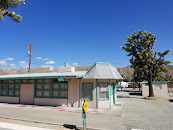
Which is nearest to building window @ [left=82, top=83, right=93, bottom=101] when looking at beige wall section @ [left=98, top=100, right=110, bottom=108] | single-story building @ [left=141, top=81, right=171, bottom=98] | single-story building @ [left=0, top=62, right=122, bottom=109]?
single-story building @ [left=0, top=62, right=122, bottom=109]

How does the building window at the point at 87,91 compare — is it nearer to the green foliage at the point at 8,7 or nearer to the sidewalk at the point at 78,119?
the sidewalk at the point at 78,119

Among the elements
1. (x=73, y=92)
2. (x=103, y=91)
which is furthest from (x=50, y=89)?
(x=103, y=91)

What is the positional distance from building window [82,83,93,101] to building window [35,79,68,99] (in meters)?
1.72

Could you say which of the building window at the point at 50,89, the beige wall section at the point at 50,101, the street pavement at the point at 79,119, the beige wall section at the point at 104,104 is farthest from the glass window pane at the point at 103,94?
the beige wall section at the point at 50,101

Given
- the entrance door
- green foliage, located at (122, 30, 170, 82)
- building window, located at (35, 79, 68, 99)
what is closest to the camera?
building window, located at (35, 79, 68, 99)

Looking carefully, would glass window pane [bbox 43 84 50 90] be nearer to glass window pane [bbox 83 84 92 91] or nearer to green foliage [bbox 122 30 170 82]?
glass window pane [bbox 83 84 92 91]

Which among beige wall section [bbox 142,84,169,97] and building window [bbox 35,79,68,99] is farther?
beige wall section [bbox 142,84,169,97]

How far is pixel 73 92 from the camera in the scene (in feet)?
39.2

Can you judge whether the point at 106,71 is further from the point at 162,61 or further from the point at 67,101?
the point at 162,61

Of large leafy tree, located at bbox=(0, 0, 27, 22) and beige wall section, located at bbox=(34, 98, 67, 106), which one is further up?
large leafy tree, located at bbox=(0, 0, 27, 22)

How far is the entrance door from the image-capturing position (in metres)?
13.5

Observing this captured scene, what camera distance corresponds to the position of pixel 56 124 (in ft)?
23.5

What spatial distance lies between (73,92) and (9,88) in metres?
8.05

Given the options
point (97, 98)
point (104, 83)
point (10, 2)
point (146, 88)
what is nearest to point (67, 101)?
point (97, 98)
